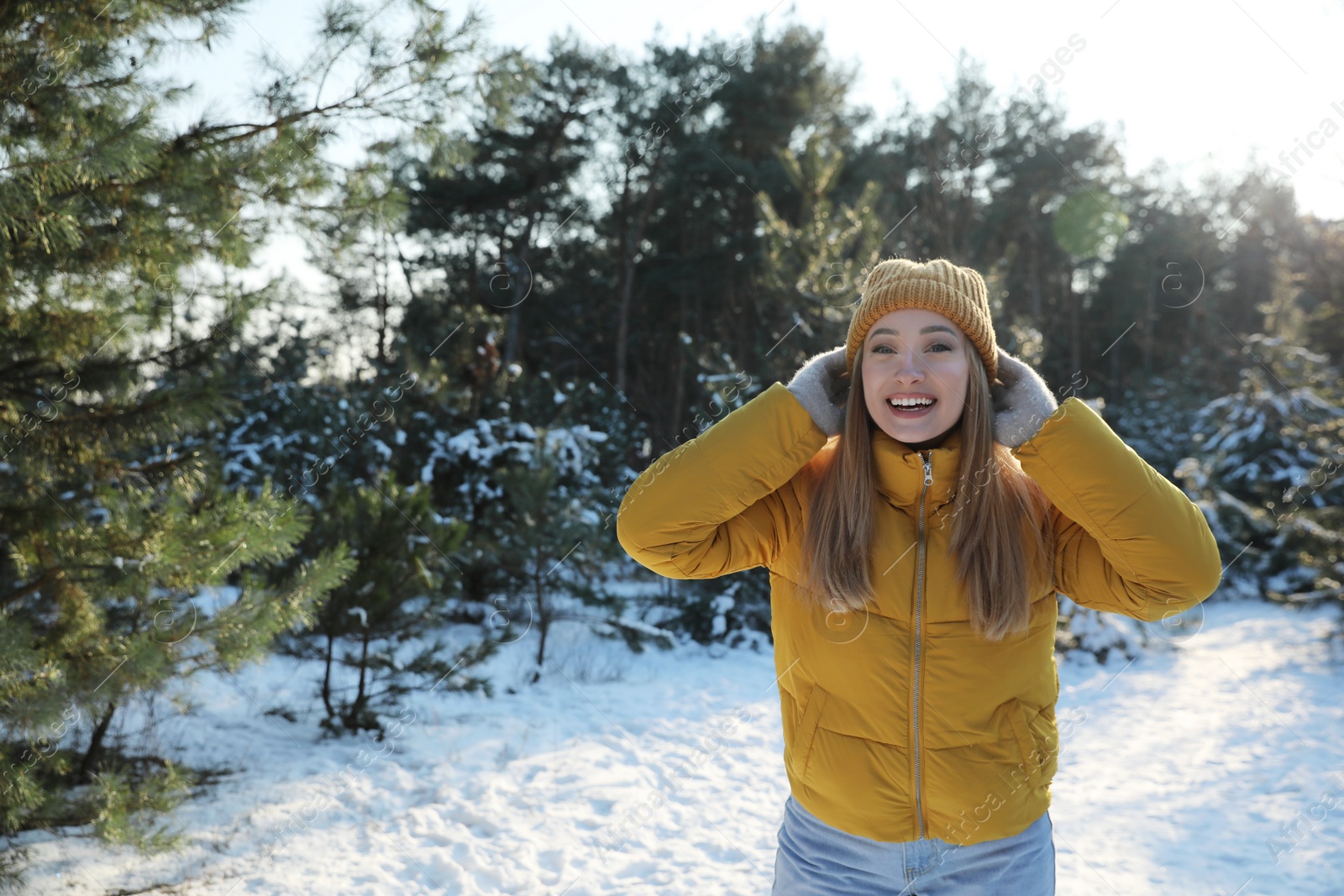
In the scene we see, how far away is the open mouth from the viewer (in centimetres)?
162

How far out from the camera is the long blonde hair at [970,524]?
1564mm

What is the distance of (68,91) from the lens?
2.57 m

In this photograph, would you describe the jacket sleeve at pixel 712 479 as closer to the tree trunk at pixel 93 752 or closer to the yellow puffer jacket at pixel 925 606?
the yellow puffer jacket at pixel 925 606

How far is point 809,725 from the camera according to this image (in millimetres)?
1644

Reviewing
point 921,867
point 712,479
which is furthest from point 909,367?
point 921,867

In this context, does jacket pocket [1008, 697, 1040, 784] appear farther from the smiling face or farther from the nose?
the nose

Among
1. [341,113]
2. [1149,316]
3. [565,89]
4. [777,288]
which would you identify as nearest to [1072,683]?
[777,288]

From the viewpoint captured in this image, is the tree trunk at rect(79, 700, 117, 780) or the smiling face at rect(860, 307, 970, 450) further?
the tree trunk at rect(79, 700, 117, 780)

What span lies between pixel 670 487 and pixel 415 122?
103 inches

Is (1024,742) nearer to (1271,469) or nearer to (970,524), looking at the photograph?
(970,524)

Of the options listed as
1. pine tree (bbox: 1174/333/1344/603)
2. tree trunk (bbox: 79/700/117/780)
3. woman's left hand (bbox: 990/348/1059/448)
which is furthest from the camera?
pine tree (bbox: 1174/333/1344/603)

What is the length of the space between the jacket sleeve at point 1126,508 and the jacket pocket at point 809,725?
0.58 metres

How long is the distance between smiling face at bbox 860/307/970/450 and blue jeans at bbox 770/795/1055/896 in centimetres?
77

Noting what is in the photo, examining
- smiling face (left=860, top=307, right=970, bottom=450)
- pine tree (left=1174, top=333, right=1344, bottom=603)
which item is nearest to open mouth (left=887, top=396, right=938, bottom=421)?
smiling face (left=860, top=307, right=970, bottom=450)
